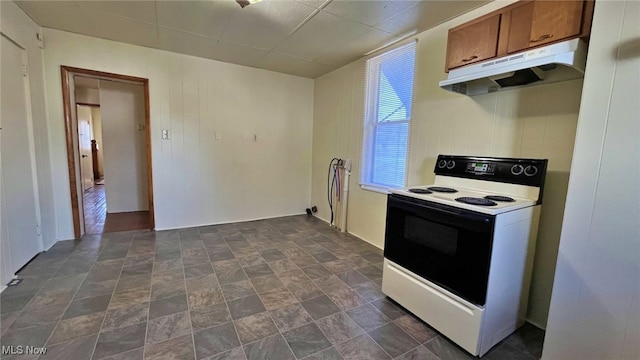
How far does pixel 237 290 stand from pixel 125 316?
77 centimetres

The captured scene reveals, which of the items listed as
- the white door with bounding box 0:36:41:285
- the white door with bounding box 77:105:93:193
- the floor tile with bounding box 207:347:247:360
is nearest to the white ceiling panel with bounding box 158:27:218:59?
the white door with bounding box 0:36:41:285

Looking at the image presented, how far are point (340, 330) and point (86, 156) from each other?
876cm

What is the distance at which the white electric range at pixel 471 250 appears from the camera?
5.08ft

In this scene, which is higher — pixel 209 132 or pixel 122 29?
pixel 122 29

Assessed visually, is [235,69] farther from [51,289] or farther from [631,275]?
[631,275]

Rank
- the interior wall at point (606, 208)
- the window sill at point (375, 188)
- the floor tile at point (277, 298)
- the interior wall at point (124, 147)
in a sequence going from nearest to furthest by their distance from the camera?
1. the interior wall at point (606, 208)
2. the floor tile at point (277, 298)
3. the window sill at point (375, 188)
4. the interior wall at point (124, 147)

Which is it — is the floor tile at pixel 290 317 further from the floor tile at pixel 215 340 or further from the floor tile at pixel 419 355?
the floor tile at pixel 419 355

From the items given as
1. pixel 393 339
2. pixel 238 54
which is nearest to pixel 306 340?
pixel 393 339

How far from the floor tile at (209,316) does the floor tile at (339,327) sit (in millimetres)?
676

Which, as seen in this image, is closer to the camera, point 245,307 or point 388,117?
point 245,307

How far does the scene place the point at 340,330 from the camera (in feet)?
5.95

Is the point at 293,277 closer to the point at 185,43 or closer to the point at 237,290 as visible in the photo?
the point at 237,290

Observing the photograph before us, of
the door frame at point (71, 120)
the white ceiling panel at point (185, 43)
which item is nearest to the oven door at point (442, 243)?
the white ceiling panel at point (185, 43)

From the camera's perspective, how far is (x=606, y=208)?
1.24 m
